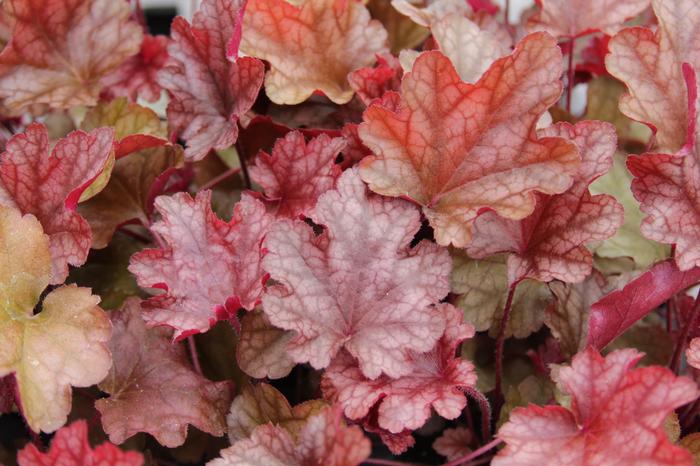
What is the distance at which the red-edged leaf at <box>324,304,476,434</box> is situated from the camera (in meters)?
0.67

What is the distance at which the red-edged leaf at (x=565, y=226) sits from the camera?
0.75 meters

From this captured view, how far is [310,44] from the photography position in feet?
2.95

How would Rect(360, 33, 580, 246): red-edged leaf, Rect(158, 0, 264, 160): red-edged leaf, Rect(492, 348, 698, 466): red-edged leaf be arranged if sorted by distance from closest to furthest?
Rect(492, 348, 698, 466): red-edged leaf, Rect(360, 33, 580, 246): red-edged leaf, Rect(158, 0, 264, 160): red-edged leaf

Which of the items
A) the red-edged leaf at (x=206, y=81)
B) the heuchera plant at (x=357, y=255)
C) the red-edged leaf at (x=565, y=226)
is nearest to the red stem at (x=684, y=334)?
the heuchera plant at (x=357, y=255)

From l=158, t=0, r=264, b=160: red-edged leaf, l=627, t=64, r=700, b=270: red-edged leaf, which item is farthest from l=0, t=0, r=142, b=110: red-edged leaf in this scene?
l=627, t=64, r=700, b=270: red-edged leaf

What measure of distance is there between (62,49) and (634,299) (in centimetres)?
73

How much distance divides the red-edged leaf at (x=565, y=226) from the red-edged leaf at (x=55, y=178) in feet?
1.23

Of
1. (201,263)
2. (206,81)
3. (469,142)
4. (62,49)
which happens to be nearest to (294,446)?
(201,263)

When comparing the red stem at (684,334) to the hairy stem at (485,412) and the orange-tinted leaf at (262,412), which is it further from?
the orange-tinted leaf at (262,412)

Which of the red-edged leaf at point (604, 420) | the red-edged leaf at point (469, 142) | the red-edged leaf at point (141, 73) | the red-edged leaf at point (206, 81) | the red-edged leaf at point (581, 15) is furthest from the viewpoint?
the red-edged leaf at point (141, 73)

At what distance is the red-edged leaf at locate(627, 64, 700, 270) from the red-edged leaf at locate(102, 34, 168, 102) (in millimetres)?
634

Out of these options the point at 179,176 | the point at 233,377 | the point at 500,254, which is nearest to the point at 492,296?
the point at 500,254

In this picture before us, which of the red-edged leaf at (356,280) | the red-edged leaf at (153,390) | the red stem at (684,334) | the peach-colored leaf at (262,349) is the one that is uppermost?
the red-edged leaf at (356,280)

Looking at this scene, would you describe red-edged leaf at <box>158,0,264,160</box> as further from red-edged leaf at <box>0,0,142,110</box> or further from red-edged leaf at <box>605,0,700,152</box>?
red-edged leaf at <box>605,0,700,152</box>
